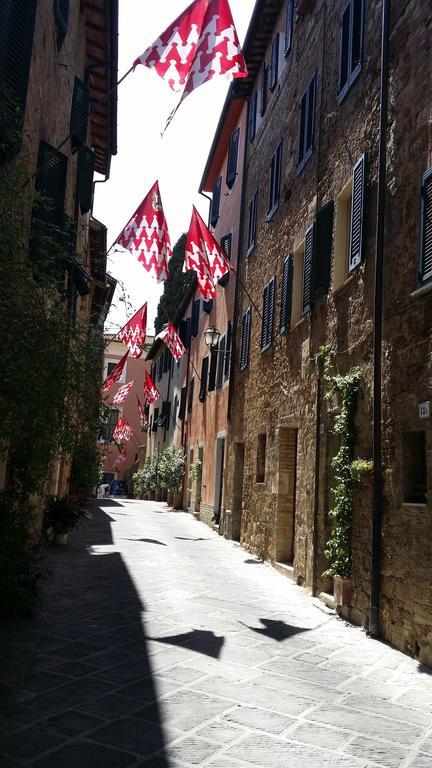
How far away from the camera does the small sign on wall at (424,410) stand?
6004 millimetres

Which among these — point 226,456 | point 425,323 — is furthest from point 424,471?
point 226,456

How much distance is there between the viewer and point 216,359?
2036 centimetres

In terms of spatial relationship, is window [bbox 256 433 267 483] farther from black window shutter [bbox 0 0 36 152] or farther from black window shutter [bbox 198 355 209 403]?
black window shutter [bbox 198 355 209 403]

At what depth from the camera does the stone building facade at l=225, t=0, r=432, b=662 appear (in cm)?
644

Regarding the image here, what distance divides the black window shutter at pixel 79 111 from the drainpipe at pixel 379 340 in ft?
17.2

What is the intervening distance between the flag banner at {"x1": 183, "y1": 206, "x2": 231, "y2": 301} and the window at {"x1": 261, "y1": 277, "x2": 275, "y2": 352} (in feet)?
3.68

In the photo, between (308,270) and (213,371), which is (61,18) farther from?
(213,371)

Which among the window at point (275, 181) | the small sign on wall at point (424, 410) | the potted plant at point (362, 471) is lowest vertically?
the potted plant at point (362, 471)

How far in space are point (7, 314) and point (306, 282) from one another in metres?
6.36

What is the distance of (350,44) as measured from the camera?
29.7 feet

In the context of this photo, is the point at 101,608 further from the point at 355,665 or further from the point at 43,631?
the point at 355,665

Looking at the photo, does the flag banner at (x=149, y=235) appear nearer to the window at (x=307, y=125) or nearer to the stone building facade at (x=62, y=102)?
the stone building facade at (x=62, y=102)

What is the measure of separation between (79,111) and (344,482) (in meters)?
7.51

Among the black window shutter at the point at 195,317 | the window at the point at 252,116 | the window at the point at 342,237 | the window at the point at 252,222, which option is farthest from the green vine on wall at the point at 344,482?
the black window shutter at the point at 195,317
